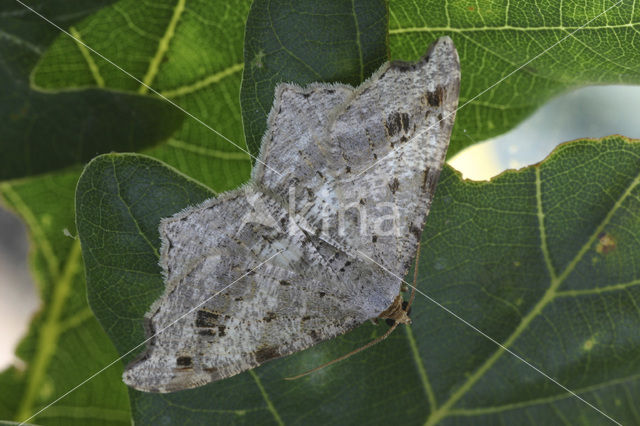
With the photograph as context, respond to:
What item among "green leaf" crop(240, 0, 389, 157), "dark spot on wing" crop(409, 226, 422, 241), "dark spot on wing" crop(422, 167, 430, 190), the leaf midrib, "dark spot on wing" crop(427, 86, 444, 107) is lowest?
the leaf midrib

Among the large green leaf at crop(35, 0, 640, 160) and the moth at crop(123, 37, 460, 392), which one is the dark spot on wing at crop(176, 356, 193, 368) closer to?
the moth at crop(123, 37, 460, 392)

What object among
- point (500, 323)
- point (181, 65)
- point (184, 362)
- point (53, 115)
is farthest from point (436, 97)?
point (53, 115)

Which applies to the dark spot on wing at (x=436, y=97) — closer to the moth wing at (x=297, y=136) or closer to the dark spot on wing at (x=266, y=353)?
the moth wing at (x=297, y=136)

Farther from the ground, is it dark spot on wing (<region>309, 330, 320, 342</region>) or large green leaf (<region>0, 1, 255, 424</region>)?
large green leaf (<region>0, 1, 255, 424</region>)

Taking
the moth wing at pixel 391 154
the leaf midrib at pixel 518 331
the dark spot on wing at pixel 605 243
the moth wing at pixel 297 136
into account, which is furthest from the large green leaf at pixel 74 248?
the dark spot on wing at pixel 605 243

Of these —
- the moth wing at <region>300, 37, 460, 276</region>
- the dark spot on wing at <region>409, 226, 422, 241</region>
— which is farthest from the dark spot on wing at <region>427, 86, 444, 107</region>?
the dark spot on wing at <region>409, 226, 422, 241</region>

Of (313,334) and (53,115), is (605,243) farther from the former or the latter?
(53,115)
